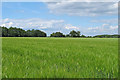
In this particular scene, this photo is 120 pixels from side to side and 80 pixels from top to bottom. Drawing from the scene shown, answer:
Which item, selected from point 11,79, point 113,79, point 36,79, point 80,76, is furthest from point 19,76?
point 113,79

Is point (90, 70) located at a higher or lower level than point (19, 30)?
lower

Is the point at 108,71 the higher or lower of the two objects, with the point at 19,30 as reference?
lower

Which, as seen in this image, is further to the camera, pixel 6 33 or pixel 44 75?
pixel 6 33

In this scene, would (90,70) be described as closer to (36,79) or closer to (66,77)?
(66,77)

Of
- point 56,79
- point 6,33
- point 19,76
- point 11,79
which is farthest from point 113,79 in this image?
point 6,33

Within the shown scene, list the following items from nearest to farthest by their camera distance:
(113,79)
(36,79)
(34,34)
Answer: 1. (36,79)
2. (113,79)
3. (34,34)

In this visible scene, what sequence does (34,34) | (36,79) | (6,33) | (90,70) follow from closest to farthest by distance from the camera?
(36,79)
(90,70)
(6,33)
(34,34)

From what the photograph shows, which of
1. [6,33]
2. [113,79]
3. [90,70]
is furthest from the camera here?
[6,33]

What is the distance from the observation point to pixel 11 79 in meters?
2.60

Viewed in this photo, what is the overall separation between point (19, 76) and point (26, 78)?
0.20 meters

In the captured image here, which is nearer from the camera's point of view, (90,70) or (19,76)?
(19,76)

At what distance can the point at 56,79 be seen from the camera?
98.7 inches

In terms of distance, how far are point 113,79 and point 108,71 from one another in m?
0.43

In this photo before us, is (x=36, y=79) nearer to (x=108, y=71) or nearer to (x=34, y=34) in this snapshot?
(x=108, y=71)
